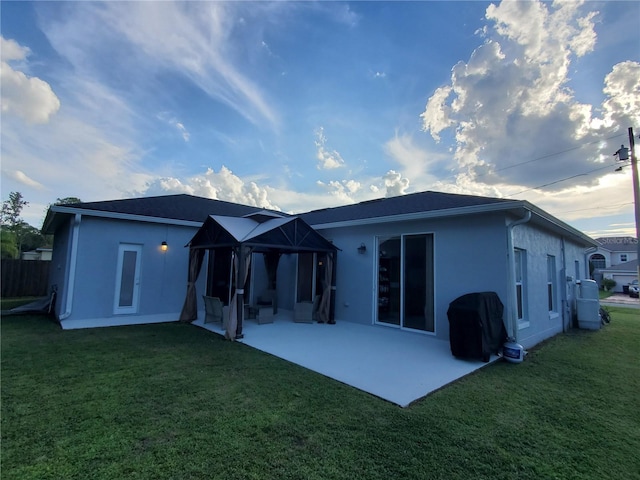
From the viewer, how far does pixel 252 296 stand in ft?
35.2

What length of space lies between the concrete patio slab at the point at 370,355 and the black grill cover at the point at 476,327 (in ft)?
0.70

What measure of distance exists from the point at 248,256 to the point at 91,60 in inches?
264

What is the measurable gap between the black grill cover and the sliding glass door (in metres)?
1.52

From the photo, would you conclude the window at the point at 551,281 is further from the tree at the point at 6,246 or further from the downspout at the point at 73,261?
the tree at the point at 6,246

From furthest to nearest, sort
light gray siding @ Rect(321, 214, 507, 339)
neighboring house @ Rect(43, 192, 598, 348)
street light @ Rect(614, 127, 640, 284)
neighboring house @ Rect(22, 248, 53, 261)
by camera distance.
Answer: neighboring house @ Rect(22, 248, 53, 261) < street light @ Rect(614, 127, 640, 284) < neighboring house @ Rect(43, 192, 598, 348) < light gray siding @ Rect(321, 214, 507, 339)

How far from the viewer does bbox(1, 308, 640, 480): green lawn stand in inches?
94.0

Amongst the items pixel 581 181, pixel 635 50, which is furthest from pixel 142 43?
pixel 581 181

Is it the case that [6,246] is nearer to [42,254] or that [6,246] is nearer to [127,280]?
[42,254]

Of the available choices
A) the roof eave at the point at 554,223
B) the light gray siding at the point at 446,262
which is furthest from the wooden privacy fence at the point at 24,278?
the roof eave at the point at 554,223

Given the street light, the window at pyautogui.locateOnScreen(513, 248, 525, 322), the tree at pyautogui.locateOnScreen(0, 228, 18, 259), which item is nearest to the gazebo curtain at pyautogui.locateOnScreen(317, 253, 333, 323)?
the window at pyautogui.locateOnScreen(513, 248, 525, 322)

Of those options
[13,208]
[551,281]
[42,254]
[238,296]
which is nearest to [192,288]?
[238,296]

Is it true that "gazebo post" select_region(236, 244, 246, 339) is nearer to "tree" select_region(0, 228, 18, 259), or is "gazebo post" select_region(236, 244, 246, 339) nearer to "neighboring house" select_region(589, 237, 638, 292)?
"tree" select_region(0, 228, 18, 259)

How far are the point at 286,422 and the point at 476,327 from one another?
12.9 feet

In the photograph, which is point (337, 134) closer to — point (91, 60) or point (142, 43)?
point (142, 43)
